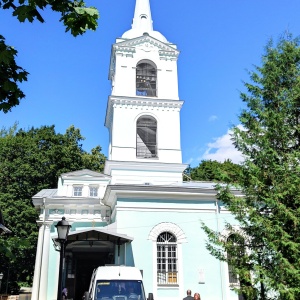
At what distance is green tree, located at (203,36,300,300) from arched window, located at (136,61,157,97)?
12.8 metres

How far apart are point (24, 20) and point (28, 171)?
3062cm

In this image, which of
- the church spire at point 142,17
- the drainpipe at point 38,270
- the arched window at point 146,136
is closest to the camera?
the drainpipe at point 38,270

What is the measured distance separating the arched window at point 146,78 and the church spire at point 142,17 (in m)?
3.00

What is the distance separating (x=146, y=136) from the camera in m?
23.3

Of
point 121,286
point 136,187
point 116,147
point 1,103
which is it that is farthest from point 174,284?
point 1,103

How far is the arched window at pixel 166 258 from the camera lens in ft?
58.0

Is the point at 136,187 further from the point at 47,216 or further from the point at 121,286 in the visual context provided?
the point at 121,286

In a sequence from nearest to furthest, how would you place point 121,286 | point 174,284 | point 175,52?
point 121,286, point 174,284, point 175,52

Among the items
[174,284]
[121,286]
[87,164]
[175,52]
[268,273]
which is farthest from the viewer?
[87,164]

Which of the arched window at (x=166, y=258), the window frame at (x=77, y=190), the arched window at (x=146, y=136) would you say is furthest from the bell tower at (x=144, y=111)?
the arched window at (x=166, y=258)

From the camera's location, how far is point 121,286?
11.2 m

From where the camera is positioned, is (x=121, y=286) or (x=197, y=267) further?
(x=197, y=267)

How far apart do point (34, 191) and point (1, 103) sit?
2976 cm

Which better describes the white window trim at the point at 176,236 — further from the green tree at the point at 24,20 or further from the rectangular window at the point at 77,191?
the green tree at the point at 24,20
